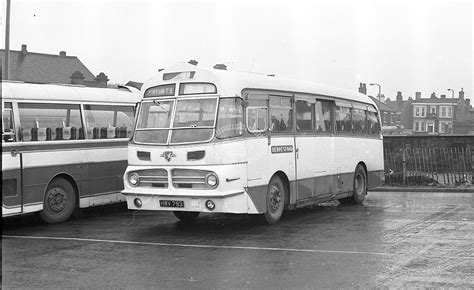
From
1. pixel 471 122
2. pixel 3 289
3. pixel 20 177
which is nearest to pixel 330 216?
pixel 20 177

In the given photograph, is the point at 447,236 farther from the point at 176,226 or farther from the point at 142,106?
the point at 142,106

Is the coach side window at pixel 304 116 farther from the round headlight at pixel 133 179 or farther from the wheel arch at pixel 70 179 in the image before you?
the wheel arch at pixel 70 179

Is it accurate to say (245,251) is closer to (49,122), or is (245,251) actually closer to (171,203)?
(171,203)

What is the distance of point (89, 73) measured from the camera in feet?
186

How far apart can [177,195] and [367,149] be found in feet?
24.9

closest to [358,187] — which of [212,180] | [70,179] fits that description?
[212,180]

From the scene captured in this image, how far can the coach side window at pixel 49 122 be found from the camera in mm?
12047

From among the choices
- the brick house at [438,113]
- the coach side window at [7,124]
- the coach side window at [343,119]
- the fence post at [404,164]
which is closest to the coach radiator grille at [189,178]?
the coach side window at [7,124]

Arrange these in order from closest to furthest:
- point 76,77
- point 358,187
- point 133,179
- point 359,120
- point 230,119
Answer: point 230,119 < point 133,179 < point 358,187 < point 359,120 < point 76,77

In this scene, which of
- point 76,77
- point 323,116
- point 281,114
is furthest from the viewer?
point 76,77

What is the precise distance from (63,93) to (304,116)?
5.20 metres

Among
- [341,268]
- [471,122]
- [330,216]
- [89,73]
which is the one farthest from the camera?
[471,122]

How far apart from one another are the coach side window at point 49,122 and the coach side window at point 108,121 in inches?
12.3

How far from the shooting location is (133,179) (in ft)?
37.7
